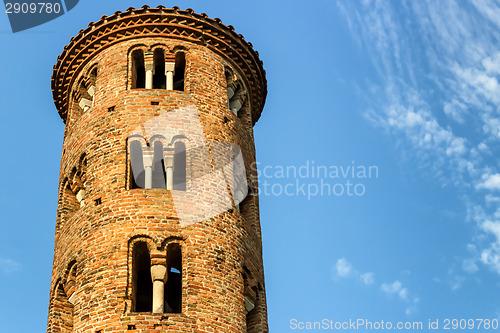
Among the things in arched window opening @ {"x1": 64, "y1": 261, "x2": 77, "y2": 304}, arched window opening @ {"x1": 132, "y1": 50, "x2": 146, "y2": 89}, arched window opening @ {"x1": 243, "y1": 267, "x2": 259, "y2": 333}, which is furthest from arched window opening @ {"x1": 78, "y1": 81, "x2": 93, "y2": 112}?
arched window opening @ {"x1": 243, "y1": 267, "x2": 259, "y2": 333}

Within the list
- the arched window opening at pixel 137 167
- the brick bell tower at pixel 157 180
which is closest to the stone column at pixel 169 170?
the brick bell tower at pixel 157 180

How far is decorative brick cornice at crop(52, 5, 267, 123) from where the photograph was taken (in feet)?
91.9

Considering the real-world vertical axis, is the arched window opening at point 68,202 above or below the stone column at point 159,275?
above

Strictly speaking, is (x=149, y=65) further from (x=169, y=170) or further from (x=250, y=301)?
(x=250, y=301)

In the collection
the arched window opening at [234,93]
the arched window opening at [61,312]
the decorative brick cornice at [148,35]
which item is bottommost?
the arched window opening at [61,312]

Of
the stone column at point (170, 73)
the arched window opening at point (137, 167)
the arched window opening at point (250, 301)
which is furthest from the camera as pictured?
the stone column at point (170, 73)

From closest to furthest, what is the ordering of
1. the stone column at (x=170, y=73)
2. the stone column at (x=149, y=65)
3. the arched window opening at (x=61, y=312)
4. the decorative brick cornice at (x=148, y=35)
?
the arched window opening at (x=61, y=312) → the stone column at (x=170, y=73) → the stone column at (x=149, y=65) → the decorative brick cornice at (x=148, y=35)

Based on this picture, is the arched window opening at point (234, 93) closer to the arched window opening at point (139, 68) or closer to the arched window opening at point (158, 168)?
the arched window opening at point (139, 68)

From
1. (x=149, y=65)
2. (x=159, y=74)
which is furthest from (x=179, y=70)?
(x=149, y=65)

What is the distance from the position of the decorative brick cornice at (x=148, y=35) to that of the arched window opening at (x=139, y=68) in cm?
67

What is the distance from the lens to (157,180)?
2478cm

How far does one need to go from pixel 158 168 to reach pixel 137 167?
63 cm

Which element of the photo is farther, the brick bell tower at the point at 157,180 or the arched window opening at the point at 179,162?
the arched window opening at the point at 179,162

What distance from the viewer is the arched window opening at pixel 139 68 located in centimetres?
2733
